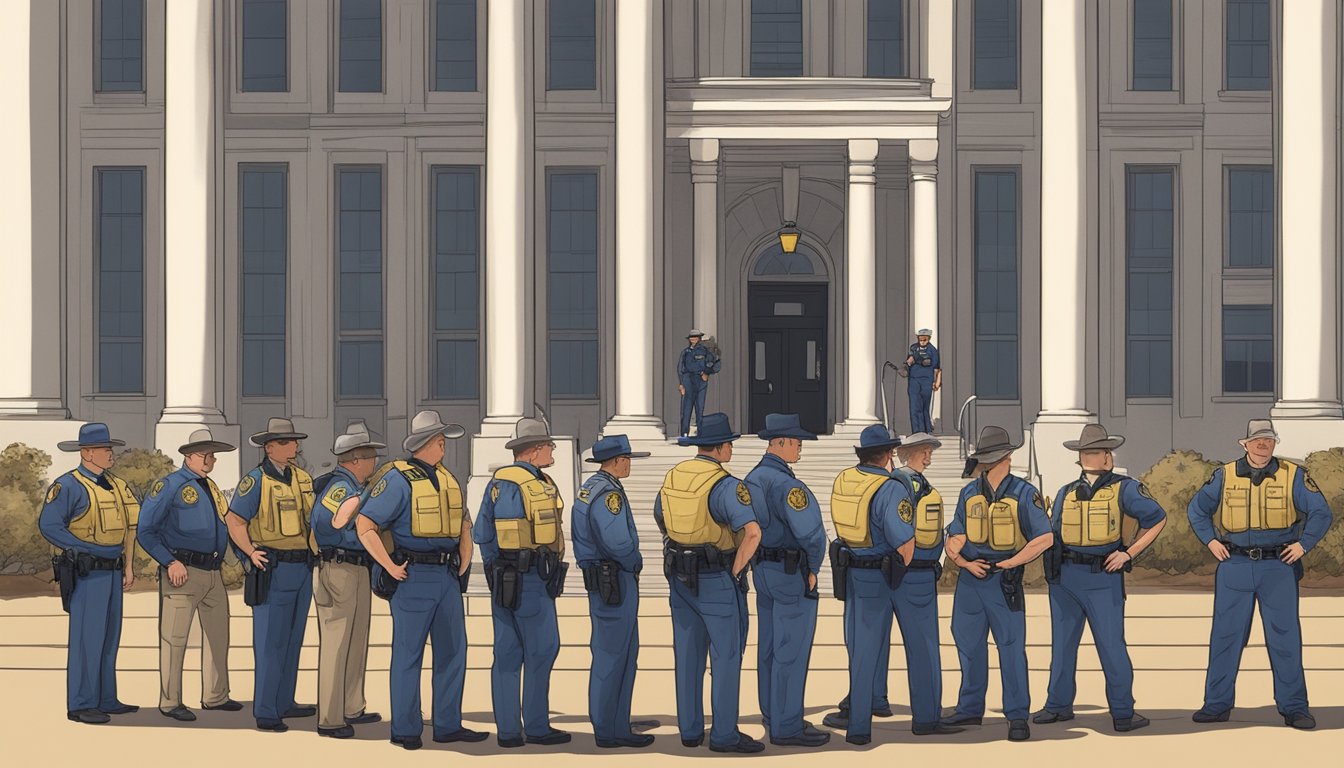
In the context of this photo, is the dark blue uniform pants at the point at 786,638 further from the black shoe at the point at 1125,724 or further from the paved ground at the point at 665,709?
the black shoe at the point at 1125,724

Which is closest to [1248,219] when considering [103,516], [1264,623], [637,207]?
[637,207]

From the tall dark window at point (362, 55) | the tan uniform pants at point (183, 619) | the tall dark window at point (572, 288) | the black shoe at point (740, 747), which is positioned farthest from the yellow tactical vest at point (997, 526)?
the tall dark window at point (362, 55)

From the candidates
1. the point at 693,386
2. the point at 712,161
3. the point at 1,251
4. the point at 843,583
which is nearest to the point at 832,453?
the point at 693,386

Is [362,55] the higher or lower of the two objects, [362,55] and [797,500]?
the higher

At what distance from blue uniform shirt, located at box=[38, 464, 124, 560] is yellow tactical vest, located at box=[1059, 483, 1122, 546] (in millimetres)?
6620

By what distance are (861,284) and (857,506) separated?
1632 centimetres

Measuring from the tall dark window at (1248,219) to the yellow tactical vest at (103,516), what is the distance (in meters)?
22.4

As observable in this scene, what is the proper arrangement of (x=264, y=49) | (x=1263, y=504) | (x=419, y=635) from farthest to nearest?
(x=264, y=49) → (x=1263, y=504) → (x=419, y=635)

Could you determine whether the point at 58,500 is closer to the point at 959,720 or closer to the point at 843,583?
the point at 843,583

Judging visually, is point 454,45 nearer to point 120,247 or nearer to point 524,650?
point 120,247

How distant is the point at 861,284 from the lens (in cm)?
2781

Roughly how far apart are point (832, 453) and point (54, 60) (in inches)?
492

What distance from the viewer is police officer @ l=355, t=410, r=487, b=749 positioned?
11430 millimetres

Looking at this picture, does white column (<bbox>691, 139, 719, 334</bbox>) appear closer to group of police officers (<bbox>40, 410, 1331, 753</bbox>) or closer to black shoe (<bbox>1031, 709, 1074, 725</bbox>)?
group of police officers (<bbox>40, 410, 1331, 753</bbox>)
